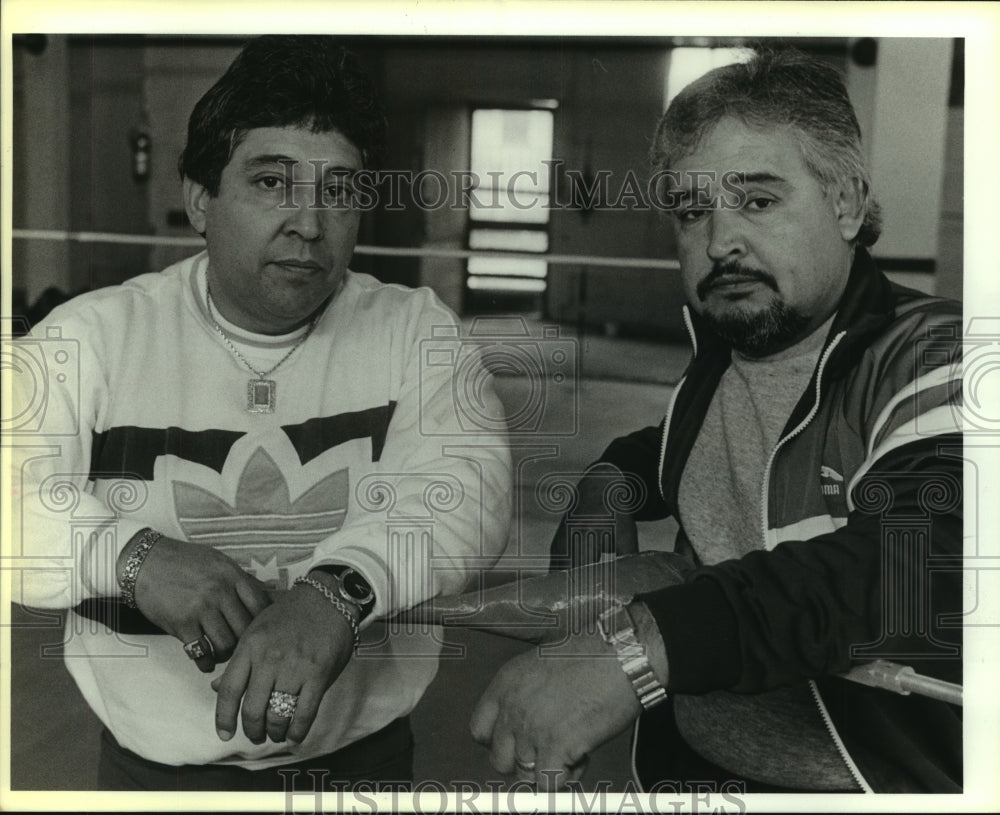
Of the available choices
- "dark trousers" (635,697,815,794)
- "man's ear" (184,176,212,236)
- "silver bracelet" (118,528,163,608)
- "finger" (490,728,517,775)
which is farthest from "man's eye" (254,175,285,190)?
"dark trousers" (635,697,815,794)

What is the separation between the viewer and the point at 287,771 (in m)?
2.61

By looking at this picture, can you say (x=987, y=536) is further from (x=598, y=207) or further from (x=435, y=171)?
(x=435, y=171)

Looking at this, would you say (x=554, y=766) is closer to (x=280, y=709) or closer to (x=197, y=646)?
(x=280, y=709)

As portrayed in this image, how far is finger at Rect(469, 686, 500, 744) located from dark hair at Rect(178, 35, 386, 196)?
3.87 ft

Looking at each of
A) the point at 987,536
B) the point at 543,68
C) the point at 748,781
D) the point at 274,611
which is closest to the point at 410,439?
the point at 274,611

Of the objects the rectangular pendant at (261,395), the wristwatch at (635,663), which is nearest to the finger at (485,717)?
the wristwatch at (635,663)

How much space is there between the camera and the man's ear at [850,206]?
99.0 inches

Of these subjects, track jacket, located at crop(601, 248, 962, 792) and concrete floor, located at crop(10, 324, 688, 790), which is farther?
concrete floor, located at crop(10, 324, 688, 790)

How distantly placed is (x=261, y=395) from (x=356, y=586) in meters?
0.46

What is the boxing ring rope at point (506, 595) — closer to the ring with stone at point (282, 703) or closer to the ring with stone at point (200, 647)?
the ring with stone at point (282, 703)

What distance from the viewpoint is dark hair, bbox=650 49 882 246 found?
8.20ft

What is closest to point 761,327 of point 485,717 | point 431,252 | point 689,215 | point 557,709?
point 689,215

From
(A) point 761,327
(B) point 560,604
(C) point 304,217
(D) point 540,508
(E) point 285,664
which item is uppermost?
(C) point 304,217

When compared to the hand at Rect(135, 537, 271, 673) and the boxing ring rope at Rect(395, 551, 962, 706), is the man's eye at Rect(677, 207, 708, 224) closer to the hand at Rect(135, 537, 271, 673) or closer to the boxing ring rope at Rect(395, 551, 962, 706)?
the boxing ring rope at Rect(395, 551, 962, 706)
